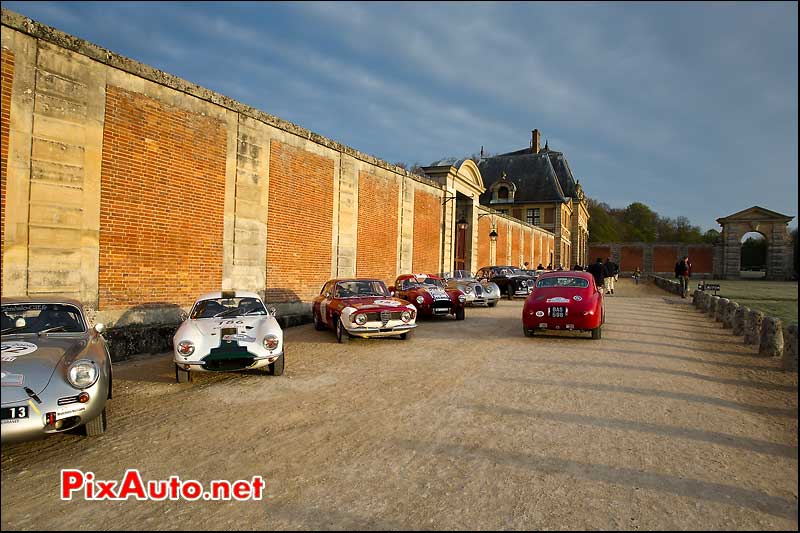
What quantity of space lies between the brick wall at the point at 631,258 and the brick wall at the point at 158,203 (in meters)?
66.8

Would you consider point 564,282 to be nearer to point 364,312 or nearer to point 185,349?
point 364,312

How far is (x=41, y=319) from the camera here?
18.3 feet

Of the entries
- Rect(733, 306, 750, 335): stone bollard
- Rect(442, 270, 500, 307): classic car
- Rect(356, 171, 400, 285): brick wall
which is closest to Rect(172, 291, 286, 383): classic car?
Rect(356, 171, 400, 285): brick wall

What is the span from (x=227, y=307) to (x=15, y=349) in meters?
3.49

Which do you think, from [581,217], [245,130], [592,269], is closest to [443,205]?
[592,269]

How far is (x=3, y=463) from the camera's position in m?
4.22

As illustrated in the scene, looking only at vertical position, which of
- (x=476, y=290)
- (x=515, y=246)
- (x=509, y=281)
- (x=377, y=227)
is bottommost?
(x=476, y=290)

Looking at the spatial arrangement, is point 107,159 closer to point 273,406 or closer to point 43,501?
point 273,406

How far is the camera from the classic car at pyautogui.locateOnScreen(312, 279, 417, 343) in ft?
32.3

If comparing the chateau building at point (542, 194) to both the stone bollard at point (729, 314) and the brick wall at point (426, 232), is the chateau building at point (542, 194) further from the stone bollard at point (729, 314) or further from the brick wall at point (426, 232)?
the stone bollard at point (729, 314)

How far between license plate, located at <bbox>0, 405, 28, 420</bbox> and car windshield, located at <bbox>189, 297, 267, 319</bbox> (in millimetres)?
3741

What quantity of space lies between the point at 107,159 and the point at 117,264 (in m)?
1.95

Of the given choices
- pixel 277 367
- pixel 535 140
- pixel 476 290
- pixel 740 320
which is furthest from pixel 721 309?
pixel 535 140

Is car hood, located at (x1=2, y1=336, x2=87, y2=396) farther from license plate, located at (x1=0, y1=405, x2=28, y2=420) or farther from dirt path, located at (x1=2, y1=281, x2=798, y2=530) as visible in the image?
dirt path, located at (x1=2, y1=281, x2=798, y2=530)
